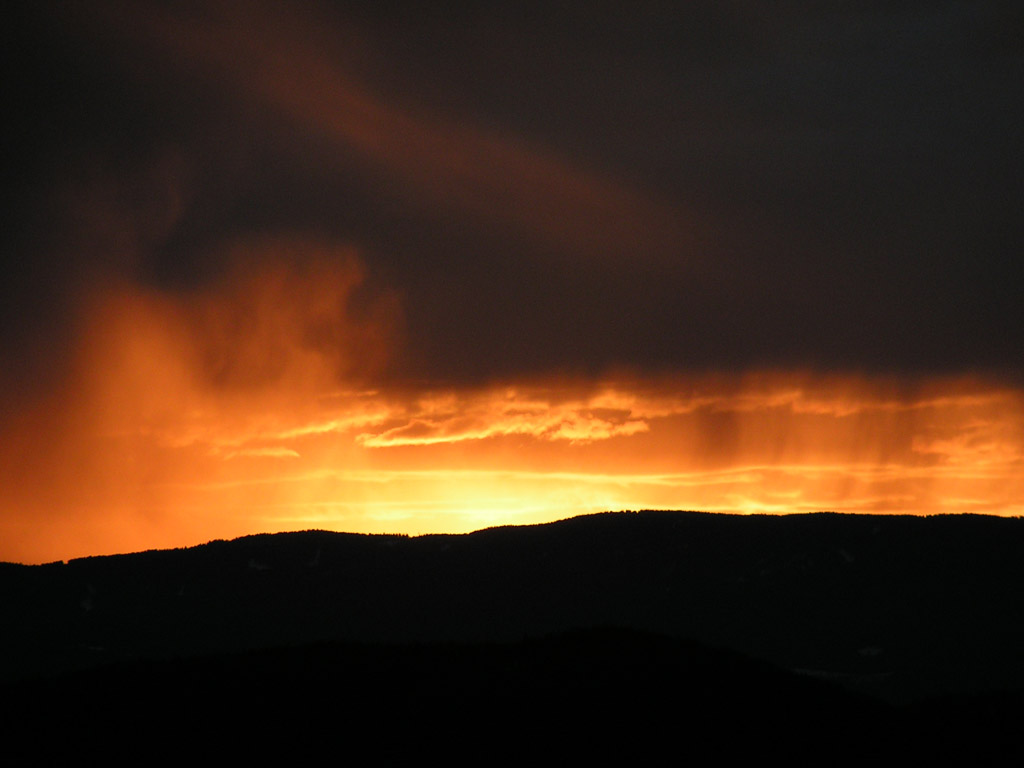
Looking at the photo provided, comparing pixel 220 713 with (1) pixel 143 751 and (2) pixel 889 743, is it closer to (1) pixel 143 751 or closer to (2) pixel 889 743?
(1) pixel 143 751

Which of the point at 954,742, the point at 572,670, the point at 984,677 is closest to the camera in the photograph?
the point at 954,742

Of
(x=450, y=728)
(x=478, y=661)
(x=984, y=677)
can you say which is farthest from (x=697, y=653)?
(x=984, y=677)

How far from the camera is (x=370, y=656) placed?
68812 mm

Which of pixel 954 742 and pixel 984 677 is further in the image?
pixel 984 677

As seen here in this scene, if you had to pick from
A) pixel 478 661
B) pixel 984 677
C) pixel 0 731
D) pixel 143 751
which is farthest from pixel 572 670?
pixel 984 677

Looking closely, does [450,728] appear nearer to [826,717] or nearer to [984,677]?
[826,717]

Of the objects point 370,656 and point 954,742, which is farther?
point 370,656

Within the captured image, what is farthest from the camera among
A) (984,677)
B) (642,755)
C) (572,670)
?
(984,677)

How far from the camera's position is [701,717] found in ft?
196

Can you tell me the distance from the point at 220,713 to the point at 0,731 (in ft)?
33.8

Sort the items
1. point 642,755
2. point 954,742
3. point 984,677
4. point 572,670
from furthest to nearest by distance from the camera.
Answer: point 984,677
point 572,670
point 954,742
point 642,755

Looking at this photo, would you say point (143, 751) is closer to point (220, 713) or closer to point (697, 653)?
point (220, 713)

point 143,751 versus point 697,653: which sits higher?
point 697,653

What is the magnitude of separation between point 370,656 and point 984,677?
508ft
